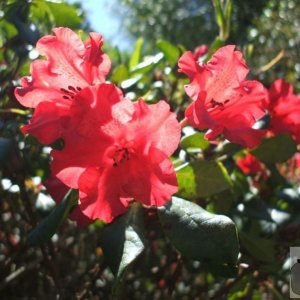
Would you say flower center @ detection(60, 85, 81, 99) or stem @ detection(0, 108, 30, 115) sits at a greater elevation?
flower center @ detection(60, 85, 81, 99)

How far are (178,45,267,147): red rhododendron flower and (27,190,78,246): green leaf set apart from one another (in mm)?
252

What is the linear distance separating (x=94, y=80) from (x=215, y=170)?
307mm

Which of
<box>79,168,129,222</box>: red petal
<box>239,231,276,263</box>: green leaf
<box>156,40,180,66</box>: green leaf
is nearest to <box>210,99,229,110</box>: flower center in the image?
<box>79,168,129,222</box>: red petal

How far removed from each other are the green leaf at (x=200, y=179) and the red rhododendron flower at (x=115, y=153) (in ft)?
0.56

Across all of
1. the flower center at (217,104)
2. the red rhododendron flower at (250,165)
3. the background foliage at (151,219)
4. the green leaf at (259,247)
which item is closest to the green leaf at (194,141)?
the background foliage at (151,219)

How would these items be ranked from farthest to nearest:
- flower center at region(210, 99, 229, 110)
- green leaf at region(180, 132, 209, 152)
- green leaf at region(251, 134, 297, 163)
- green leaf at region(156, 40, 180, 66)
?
1. green leaf at region(156, 40, 180, 66)
2. green leaf at region(251, 134, 297, 163)
3. green leaf at region(180, 132, 209, 152)
4. flower center at region(210, 99, 229, 110)

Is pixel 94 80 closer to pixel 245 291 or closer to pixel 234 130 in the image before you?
pixel 234 130

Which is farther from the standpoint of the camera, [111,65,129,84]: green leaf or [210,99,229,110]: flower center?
[111,65,129,84]: green leaf

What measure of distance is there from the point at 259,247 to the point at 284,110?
349 mm

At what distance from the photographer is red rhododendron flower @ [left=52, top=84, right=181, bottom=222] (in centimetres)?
85

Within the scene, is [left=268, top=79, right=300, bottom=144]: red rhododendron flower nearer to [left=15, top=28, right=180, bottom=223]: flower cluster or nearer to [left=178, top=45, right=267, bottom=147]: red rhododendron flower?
[left=178, top=45, right=267, bottom=147]: red rhododendron flower

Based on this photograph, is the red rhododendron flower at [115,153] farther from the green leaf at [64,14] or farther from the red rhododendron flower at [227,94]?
the green leaf at [64,14]

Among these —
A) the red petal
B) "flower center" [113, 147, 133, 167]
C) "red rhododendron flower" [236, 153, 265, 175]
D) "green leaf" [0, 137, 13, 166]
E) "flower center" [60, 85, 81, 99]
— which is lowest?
"red rhododendron flower" [236, 153, 265, 175]

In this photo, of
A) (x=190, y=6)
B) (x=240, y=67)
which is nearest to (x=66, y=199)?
(x=240, y=67)
